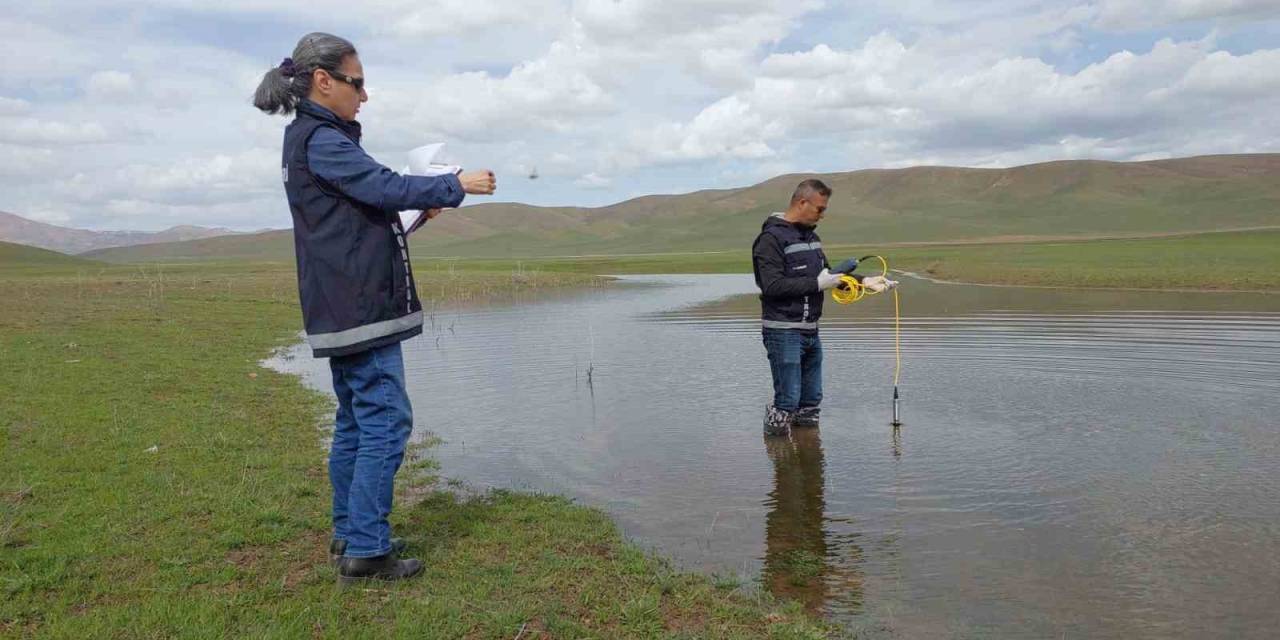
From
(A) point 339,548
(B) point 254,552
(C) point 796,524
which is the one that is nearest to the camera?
(A) point 339,548

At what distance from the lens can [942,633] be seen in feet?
16.2

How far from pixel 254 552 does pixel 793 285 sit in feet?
18.8

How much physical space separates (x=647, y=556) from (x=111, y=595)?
3230 mm

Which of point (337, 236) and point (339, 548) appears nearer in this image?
point (337, 236)

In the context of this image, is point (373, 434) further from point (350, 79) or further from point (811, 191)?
point (811, 191)

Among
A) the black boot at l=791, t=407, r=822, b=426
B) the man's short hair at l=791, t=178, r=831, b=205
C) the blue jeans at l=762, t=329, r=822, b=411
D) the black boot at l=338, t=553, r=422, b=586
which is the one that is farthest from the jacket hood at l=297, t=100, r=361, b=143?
the black boot at l=791, t=407, r=822, b=426

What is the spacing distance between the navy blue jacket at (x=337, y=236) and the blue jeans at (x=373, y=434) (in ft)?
0.63


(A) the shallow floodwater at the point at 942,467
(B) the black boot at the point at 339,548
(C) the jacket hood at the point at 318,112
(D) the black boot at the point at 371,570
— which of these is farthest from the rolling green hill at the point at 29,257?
(D) the black boot at the point at 371,570

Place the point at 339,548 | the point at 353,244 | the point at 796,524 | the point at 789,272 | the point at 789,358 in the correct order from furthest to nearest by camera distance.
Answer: the point at 789,358, the point at 789,272, the point at 796,524, the point at 339,548, the point at 353,244

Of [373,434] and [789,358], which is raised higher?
[373,434]

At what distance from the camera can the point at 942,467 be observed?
8.16 metres

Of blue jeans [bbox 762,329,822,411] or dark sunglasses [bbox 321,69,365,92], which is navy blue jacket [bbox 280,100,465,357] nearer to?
dark sunglasses [bbox 321,69,365,92]

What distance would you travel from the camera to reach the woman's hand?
488 cm

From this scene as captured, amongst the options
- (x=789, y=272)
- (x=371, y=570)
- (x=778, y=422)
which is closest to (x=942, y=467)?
(x=778, y=422)
